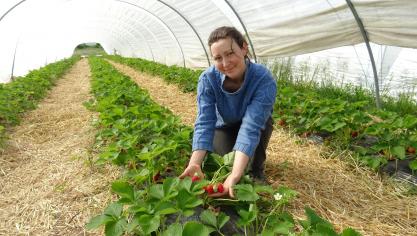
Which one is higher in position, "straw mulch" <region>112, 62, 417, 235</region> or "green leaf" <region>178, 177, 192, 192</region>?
"green leaf" <region>178, 177, 192, 192</region>

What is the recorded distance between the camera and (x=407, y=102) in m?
5.39

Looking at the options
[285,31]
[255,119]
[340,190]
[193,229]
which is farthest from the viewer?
[285,31]

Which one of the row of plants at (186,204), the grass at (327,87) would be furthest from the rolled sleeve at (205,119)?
the grass at (327,87)

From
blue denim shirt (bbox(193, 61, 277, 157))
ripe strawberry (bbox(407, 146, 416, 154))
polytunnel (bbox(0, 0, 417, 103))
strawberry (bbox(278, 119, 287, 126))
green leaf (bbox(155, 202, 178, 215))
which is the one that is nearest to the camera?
green leaf (bbox(155, 202, 178, 215))

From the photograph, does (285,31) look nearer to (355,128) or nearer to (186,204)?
(355,128)

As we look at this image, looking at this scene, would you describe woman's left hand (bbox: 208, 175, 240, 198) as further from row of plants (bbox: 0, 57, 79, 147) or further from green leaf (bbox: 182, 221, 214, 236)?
row of plants (bbox: 0, 57, 79, 147)

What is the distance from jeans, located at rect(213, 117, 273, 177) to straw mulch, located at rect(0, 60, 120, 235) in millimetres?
842

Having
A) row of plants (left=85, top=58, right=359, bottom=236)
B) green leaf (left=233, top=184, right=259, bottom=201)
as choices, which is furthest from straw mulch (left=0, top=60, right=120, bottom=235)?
green leaf (left=233, top=184, right=259, bottom=201)

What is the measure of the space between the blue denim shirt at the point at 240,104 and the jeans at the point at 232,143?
0.16 metres

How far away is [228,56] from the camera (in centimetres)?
246

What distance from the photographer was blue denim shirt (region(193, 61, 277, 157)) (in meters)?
2.53

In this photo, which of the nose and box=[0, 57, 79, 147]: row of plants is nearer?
the nose

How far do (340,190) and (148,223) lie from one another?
1.78 meters

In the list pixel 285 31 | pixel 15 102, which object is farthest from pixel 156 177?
pixel 285 31
